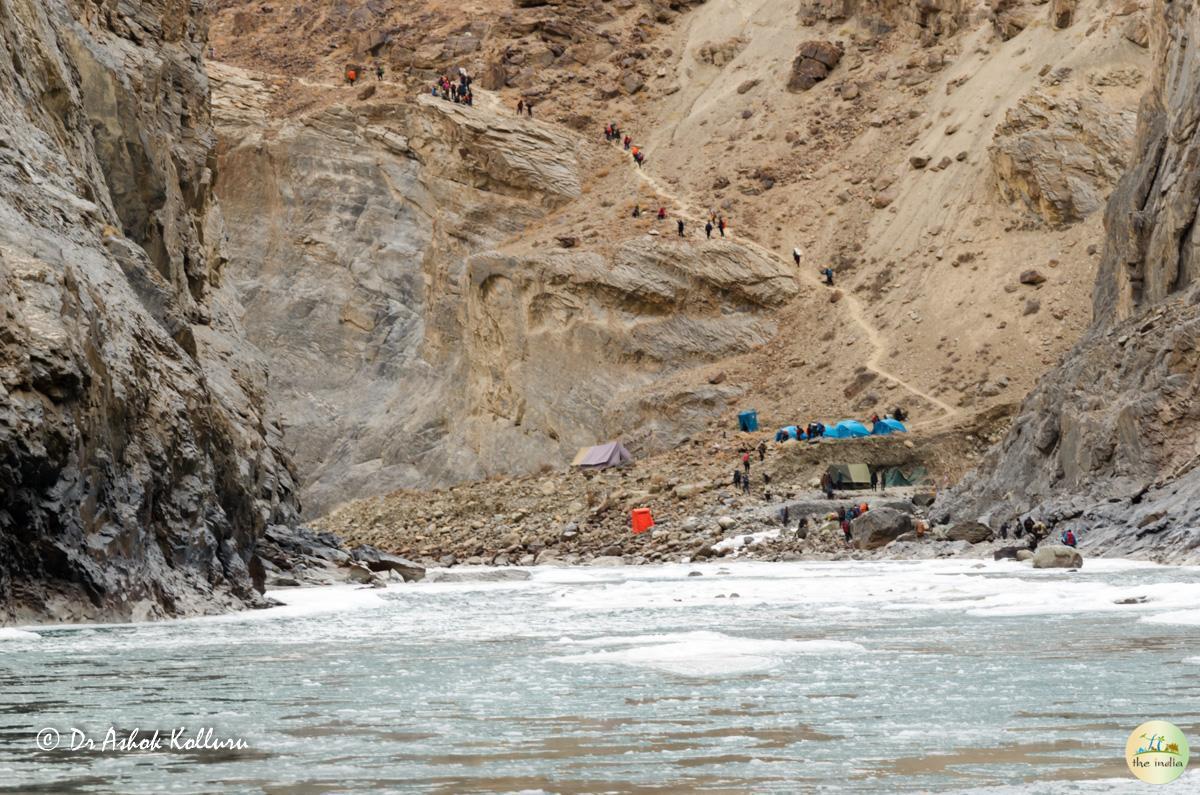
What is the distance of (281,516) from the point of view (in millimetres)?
37625

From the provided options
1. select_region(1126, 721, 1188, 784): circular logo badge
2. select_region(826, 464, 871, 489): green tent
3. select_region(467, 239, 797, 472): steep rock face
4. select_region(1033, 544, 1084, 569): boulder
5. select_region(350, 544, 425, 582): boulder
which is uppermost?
select_region(467, 239, 797, 472): steep rock face

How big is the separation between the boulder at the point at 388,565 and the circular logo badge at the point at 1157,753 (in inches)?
952

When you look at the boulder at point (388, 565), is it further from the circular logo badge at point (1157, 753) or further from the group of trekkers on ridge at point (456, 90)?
the group of trekkers on ridge at point (456, 90)

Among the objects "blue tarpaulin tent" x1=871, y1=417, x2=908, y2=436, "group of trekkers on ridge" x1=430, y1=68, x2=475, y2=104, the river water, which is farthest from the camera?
"group of trekkers on ridge" x1=430, y1=68, x2=475, y2=104

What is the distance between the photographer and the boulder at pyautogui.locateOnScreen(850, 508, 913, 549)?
36.7m

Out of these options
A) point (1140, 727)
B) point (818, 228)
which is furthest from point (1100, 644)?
point (818, 228)

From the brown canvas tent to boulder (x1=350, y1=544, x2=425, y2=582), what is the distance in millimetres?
18929

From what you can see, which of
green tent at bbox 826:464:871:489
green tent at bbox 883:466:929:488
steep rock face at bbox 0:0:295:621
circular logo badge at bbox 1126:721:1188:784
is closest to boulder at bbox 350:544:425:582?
steep rock face at bbox 0:0:295:621

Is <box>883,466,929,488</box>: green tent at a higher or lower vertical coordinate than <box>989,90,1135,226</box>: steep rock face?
lower

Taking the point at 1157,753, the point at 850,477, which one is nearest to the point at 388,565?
the point at 850,477

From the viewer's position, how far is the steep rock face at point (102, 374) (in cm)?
1877

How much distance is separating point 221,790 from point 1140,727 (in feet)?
17.9

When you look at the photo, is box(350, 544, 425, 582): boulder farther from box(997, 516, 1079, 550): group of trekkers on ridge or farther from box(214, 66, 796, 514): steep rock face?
box(214, 66, 796, 514): steep rock face

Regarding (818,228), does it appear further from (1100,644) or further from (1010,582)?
(1100,644)
